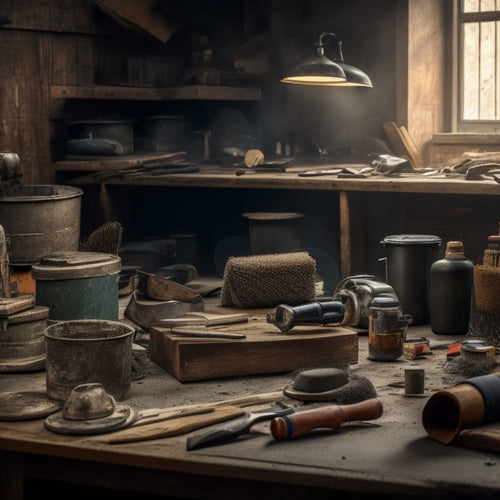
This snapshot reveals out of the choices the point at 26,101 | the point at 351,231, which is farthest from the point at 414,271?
the point at 26,101

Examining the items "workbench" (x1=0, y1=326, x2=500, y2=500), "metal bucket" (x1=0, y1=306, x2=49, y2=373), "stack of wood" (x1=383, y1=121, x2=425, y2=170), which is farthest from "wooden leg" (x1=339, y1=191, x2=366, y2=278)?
"workbench" (x1=0, y1=326, x2=500, y2=500)

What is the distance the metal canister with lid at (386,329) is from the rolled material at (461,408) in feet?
2.76

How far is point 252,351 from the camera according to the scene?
3.40m

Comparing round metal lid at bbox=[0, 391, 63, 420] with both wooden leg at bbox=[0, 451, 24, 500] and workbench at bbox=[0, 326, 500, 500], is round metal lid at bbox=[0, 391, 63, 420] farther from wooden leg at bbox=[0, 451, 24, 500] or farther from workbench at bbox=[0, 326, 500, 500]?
wooden leg at bbox=[0, 451, 24, 500]

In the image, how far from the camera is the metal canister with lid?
11.8 ft

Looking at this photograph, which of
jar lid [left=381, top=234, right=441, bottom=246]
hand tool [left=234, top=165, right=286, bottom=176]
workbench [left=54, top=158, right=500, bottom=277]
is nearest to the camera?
jar lid [left=381, top=234, right=441, bottom=246]

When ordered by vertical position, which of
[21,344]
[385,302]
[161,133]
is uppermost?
[161,133]

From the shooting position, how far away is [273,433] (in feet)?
8.77

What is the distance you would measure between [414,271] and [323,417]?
5.30ft

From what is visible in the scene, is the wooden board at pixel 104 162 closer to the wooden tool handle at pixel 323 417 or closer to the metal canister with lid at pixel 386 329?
the metal canister with lid at pixel 386 329

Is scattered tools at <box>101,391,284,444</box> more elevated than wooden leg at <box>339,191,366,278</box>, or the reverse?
wooden leg at <box>339,191,366,278</box>

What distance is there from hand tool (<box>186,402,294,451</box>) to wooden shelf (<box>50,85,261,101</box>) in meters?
4.33

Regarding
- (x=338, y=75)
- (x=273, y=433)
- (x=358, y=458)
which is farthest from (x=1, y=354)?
(x=338, y=75)

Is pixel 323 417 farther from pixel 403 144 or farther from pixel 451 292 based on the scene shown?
pixel 403 144
